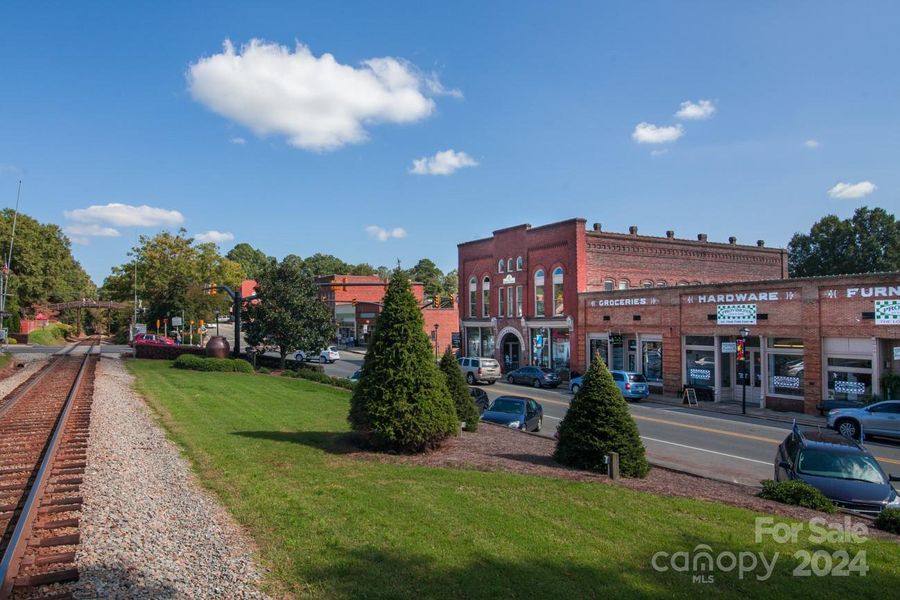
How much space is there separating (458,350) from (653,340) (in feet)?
74.6

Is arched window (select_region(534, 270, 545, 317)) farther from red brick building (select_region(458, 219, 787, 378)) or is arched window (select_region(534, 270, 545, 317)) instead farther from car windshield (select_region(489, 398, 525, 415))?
car windshield (select_region(489, 398, 525, 415))

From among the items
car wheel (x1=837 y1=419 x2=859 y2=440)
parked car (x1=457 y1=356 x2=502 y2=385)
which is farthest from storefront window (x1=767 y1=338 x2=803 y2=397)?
parked car (x1=457 y1=356 x2=502 y2=385)

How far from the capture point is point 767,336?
29484 mm

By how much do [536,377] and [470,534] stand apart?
104 feet

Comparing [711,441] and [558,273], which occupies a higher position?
[558,273]

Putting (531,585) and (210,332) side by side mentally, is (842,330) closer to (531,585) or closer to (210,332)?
(531,585)

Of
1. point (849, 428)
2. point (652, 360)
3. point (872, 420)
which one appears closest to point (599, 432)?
point (872, 420)

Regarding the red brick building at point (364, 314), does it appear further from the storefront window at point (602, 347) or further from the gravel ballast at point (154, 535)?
the gravel ballast at point (154, 535)

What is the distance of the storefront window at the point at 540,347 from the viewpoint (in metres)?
43.8

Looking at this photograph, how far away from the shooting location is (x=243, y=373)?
1182 inches

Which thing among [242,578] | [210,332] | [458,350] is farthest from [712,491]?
[210,332]

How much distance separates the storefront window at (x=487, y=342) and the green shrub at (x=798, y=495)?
40134 mm

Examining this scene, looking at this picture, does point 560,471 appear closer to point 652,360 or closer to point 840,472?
point 840,472

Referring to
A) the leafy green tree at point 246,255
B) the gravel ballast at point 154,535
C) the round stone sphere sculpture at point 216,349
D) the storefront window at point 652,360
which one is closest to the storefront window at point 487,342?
the storefront window at point 652,360
